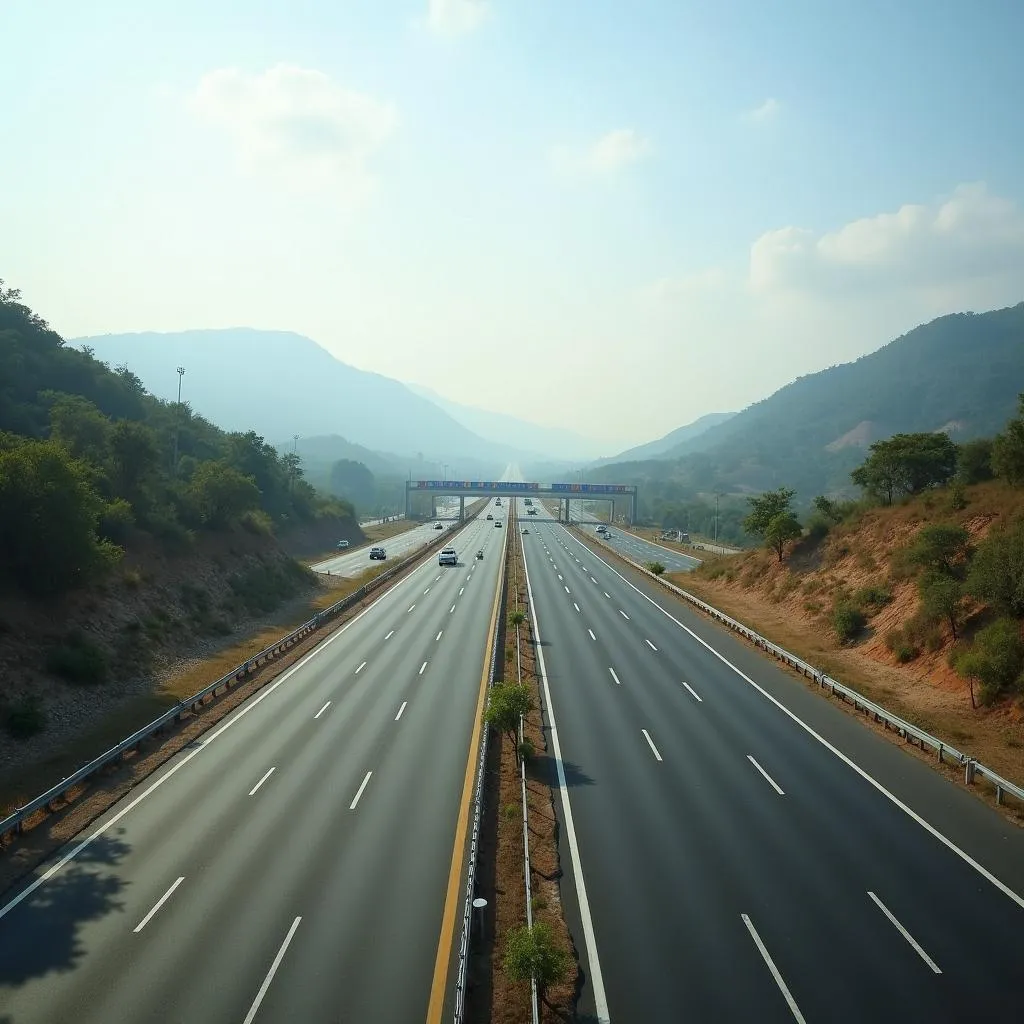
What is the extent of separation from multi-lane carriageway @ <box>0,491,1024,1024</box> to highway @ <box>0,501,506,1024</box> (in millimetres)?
64

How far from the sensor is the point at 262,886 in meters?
16.6

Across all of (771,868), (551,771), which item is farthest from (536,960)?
(551,771)

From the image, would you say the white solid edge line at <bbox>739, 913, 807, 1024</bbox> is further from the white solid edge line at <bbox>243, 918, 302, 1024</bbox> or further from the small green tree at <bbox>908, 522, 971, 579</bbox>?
the small green tree at <bbox>908, 522, 971, 579</bbox>

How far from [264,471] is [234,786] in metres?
77.8

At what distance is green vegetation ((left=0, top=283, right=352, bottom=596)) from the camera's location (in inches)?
1334

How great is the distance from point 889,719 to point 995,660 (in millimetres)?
6065

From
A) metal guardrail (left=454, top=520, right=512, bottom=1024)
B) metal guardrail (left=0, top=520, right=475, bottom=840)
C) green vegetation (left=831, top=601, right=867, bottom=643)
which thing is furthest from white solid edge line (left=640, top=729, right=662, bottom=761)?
green vegetation (left=831, top=601, right=867, bottom=643)

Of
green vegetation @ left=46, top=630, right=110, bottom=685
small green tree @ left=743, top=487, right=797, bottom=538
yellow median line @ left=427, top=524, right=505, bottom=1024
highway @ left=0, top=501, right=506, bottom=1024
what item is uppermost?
small green tree @ left=743, top=487, right=797, bottom=538

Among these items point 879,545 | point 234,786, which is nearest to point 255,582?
point 234,786

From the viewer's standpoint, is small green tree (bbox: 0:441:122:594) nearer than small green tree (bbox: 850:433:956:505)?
Yes

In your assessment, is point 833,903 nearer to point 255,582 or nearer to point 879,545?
point 879,545

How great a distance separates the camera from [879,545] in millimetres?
50938

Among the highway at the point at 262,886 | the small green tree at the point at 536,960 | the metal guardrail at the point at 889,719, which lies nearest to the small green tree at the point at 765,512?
the metal guardrail at the point at 889,719

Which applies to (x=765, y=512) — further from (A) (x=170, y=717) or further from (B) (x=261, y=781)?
(B) (x=261, y=781)
